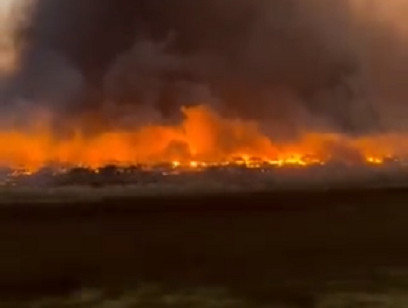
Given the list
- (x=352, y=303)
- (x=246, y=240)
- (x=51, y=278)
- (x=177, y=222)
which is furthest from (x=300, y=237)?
(x=352, y=303)

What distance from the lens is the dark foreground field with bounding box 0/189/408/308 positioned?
33.5 m

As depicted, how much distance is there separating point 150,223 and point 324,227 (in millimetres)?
13837

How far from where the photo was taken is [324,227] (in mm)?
58000

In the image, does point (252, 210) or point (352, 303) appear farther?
point (252, 210)

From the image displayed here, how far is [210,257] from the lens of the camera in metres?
44.9

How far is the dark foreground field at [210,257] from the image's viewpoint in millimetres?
33500

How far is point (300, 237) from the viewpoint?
2092 inches

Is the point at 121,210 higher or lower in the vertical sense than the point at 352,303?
higher

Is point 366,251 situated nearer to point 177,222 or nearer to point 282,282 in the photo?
point 282,282

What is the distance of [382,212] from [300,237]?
58.9ft

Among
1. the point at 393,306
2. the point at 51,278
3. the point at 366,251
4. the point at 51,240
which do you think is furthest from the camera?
the point at 51,240

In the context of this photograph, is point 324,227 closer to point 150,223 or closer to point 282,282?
point 150,223

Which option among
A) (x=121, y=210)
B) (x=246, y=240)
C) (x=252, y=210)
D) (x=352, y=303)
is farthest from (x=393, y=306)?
(x=121, y=210)

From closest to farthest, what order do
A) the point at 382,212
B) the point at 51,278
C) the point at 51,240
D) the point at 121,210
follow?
the point at 51,278
the point at 51,240
the point at 382,212
the point at 121,210
